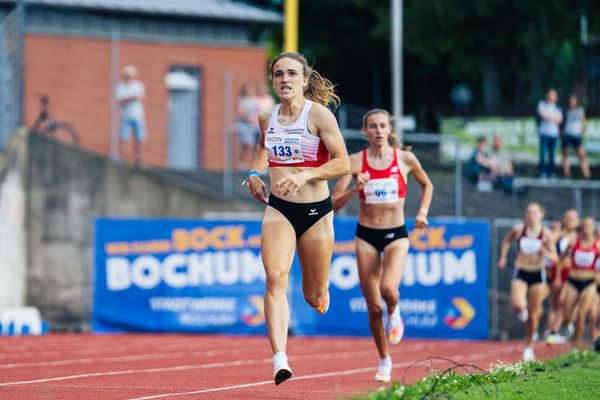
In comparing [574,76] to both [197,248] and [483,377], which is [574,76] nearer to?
[197,248]

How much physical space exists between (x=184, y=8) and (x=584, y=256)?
16.3 meters

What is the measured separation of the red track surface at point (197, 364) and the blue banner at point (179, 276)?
551 millimetres

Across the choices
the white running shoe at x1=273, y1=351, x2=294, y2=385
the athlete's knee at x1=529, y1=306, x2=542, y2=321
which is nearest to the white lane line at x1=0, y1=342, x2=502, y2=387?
the athlete's knee at x1=529, y1=306, x2=542, y2=321

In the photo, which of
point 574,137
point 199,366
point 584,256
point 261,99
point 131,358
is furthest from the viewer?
point 574,137

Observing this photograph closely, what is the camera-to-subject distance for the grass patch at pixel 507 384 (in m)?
10.1

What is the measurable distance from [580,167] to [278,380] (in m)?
20.1

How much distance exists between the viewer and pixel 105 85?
29.7 meters

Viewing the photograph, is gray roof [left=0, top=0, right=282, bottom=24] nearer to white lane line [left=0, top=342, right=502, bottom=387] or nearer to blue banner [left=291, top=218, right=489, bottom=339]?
blue banner [left=291, top=218, right=489, bottom=339]

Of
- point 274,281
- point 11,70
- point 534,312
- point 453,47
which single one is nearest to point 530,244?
point 534,312

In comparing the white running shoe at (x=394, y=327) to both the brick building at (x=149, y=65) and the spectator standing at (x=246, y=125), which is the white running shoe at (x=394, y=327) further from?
the brick building at (x=149, y=65)

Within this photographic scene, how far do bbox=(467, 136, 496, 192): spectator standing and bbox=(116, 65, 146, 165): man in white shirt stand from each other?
246 inches

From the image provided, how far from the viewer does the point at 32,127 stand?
28062mm

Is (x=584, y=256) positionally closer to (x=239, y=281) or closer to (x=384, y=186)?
(x=239, y=281)

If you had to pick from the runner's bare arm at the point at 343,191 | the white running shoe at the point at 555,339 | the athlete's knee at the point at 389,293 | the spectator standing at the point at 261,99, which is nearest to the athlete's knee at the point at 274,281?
the runner's bare arm at the point at 343,191
